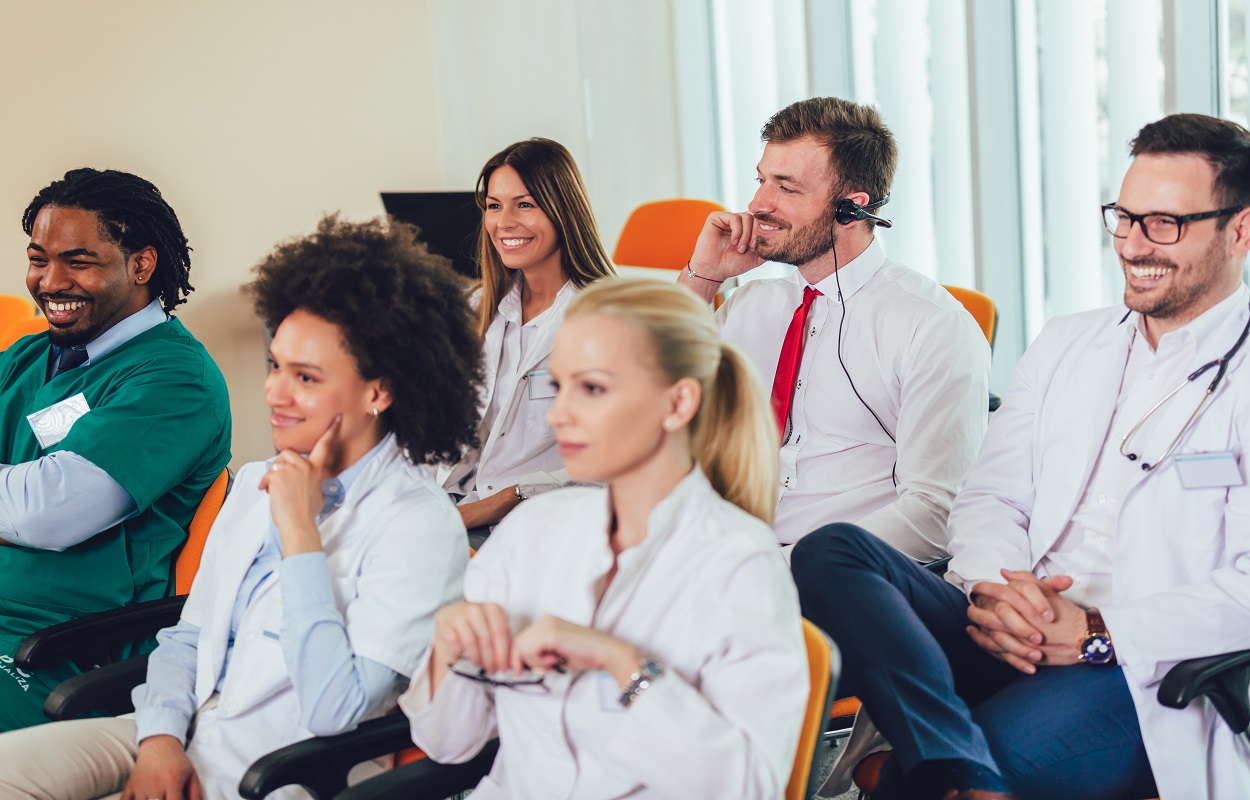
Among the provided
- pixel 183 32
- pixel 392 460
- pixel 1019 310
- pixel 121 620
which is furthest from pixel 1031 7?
pixel 183 32

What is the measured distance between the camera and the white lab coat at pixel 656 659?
1244 millimetres

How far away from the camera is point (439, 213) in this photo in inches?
204

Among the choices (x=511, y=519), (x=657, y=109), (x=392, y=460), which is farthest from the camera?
(x=657, y=109)

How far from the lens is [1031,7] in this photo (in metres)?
3.59

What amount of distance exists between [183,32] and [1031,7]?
3.69 metres

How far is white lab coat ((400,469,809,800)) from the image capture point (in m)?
1.24

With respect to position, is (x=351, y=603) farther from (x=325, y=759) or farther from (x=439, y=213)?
(x=439, y=213)

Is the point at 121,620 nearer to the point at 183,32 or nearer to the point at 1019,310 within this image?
the point at 1019,310

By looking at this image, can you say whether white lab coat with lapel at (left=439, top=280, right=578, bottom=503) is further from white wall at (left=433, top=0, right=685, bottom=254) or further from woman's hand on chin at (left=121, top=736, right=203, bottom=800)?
white wall at (left=433, top=0, right=685, bottom=254)

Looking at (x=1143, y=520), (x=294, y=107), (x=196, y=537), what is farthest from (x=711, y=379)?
(x=294, y=107)

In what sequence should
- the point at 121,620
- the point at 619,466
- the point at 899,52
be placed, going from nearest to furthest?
the point at 619,466, the point at 121,620, the point at 899,52

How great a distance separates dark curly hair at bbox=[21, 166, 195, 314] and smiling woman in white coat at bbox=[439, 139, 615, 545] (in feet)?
2.35

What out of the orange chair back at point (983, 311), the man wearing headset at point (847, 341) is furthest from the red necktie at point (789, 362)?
the orange chair back at point (983, 311)

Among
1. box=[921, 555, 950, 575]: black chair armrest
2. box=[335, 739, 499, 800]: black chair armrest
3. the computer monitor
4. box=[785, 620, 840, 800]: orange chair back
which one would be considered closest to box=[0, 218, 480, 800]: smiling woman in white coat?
box=[335, 739, 499, 800]: black chair armrest
